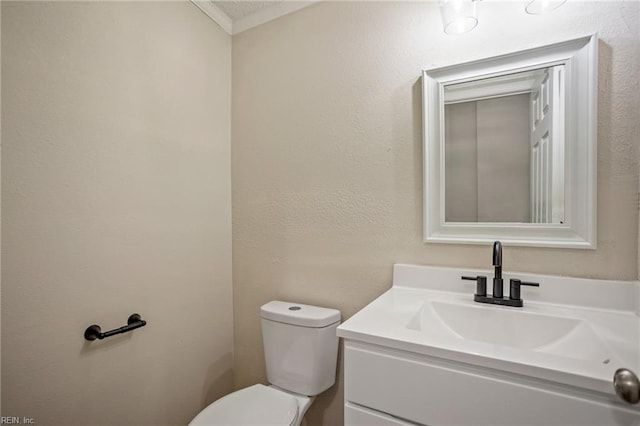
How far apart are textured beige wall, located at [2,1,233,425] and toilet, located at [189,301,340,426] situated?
0.37 m

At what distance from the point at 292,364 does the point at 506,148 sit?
1.24m

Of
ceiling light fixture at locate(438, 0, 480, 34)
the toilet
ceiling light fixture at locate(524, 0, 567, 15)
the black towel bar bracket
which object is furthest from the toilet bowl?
ceiling light fixture at locate(524, 0, 567, 15)

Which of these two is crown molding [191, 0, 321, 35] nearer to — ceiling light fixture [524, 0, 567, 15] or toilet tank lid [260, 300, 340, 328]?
ceiling light fixture [524, 0, 567, 15]

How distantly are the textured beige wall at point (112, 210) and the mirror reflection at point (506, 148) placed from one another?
1185mm

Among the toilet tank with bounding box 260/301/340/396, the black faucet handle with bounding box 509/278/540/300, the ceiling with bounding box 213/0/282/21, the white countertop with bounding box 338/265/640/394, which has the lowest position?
the toilet tank with bounding box 260/301/340/396

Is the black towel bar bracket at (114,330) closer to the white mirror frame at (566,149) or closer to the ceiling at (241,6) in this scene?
the white mirror frame at (566,149)

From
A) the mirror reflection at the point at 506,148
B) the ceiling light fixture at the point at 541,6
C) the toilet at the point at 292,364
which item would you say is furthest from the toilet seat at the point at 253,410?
the ceiling light fixture at the point at 541,6

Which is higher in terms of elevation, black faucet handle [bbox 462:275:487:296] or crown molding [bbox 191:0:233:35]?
crown molding [bbox 191:0:233:35]

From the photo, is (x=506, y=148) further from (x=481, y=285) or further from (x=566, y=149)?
(x=481, y=285)

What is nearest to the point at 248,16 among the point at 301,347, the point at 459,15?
the point at 459,15

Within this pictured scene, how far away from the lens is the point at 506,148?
1.10 m

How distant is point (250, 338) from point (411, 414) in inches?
45.1

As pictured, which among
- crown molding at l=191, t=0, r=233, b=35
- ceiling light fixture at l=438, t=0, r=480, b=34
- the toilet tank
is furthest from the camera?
crown molding at l=191, t=0, r=233, b=35

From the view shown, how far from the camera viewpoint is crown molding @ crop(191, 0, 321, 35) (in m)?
1.50
